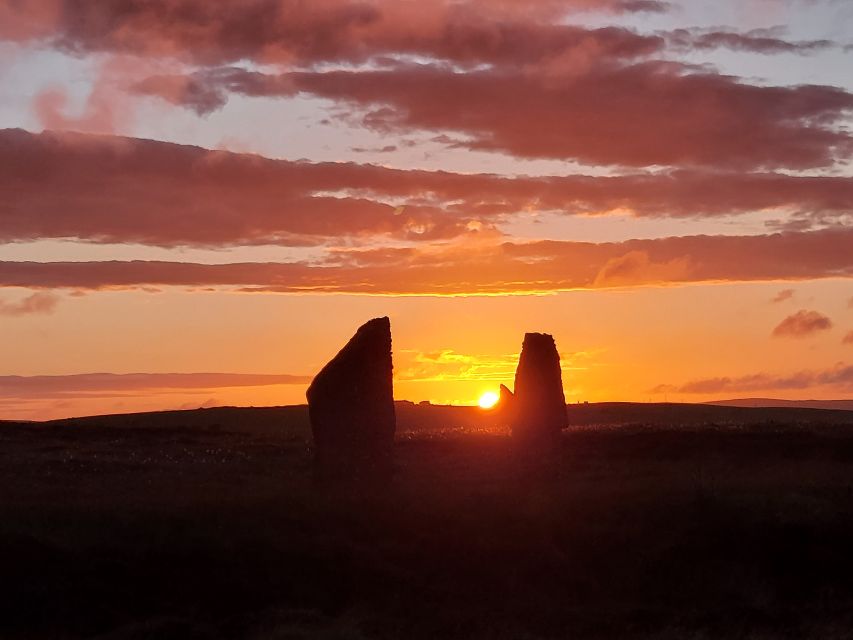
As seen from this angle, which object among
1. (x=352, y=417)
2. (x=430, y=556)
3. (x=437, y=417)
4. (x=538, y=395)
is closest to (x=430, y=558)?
(x=430, y=556)

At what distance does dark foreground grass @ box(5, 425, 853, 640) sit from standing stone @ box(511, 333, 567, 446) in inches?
320

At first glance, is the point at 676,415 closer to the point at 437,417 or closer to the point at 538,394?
the point at 437,417

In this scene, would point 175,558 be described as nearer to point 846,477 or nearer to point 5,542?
point 5,542

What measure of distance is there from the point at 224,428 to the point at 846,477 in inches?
1327

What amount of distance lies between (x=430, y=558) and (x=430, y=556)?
83mm

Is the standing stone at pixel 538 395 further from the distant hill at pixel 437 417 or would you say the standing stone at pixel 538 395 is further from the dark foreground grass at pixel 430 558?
the distant hill at pixel 437 417

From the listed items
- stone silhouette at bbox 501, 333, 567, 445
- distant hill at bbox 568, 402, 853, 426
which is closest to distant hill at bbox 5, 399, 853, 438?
distant hill at bbox 568, 402, 853, 426

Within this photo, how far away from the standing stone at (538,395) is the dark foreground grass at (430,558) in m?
8.13

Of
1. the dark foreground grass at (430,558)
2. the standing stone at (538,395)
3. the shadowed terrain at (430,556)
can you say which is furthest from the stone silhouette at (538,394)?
the dark foreground grass at (430,558)

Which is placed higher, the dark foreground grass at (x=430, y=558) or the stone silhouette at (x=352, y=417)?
the stone silhouette at (x=352, y=417)

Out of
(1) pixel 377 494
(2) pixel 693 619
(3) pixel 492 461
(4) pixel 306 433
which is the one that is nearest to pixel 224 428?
(4) pixel 306 433

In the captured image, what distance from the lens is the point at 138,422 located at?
2557 inches

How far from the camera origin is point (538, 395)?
1705 inches

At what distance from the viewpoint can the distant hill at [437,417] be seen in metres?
62.5
